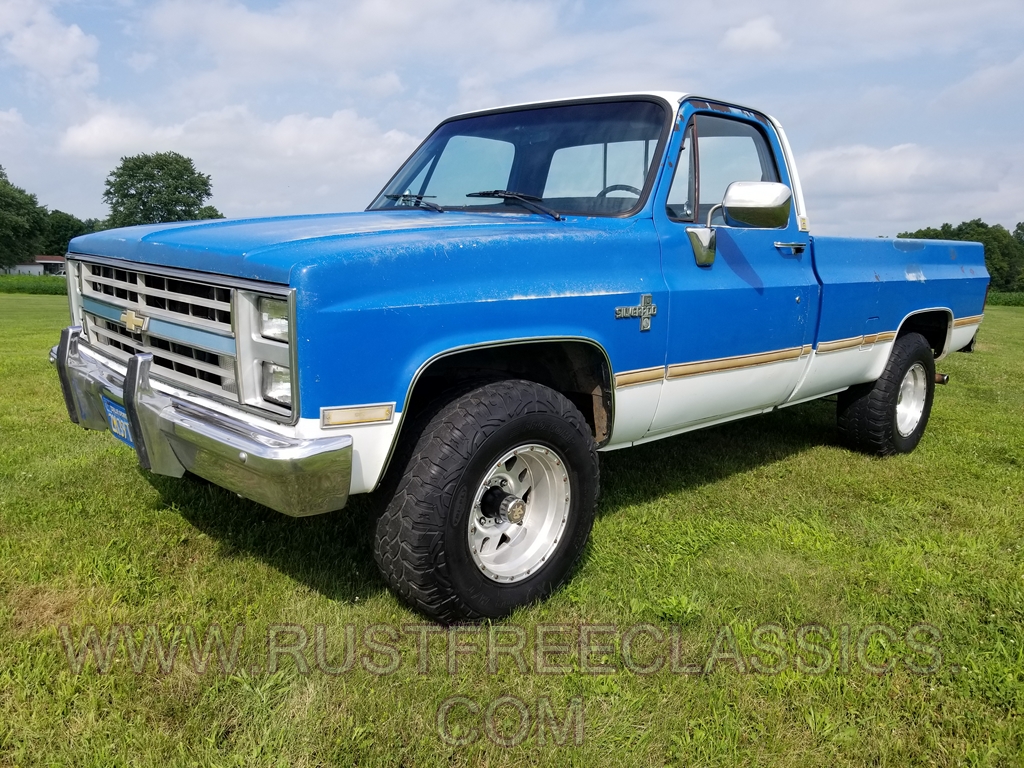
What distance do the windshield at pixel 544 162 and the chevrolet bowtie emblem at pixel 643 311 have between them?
452 millimetres

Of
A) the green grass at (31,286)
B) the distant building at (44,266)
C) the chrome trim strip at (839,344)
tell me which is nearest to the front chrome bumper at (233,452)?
the chrome trim strip at (839,344)

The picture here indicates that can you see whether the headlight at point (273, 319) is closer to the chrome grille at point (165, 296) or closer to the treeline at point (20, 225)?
the chrome grille at point (165, 296)

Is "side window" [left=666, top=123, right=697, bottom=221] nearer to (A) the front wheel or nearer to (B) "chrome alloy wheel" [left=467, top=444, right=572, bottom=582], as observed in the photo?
(A) the front wheel

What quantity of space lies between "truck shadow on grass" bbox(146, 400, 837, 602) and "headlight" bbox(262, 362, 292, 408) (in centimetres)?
53

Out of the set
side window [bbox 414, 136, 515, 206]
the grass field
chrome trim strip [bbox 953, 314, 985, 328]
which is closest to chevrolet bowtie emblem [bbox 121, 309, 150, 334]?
the grass field

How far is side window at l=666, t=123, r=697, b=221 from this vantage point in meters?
3.51

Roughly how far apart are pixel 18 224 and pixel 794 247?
71677 mm

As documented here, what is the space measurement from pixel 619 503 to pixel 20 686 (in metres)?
2.74

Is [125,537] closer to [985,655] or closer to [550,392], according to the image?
[550,392]

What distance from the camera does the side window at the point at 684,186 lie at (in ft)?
11.5

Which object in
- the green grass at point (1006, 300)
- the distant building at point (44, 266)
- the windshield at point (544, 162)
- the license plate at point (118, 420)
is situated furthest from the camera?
the distant building at point (44, 266)

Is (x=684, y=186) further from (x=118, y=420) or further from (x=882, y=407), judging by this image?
(x=118, y=420)

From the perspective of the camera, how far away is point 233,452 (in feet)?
7.80

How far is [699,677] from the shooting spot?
2582mm
